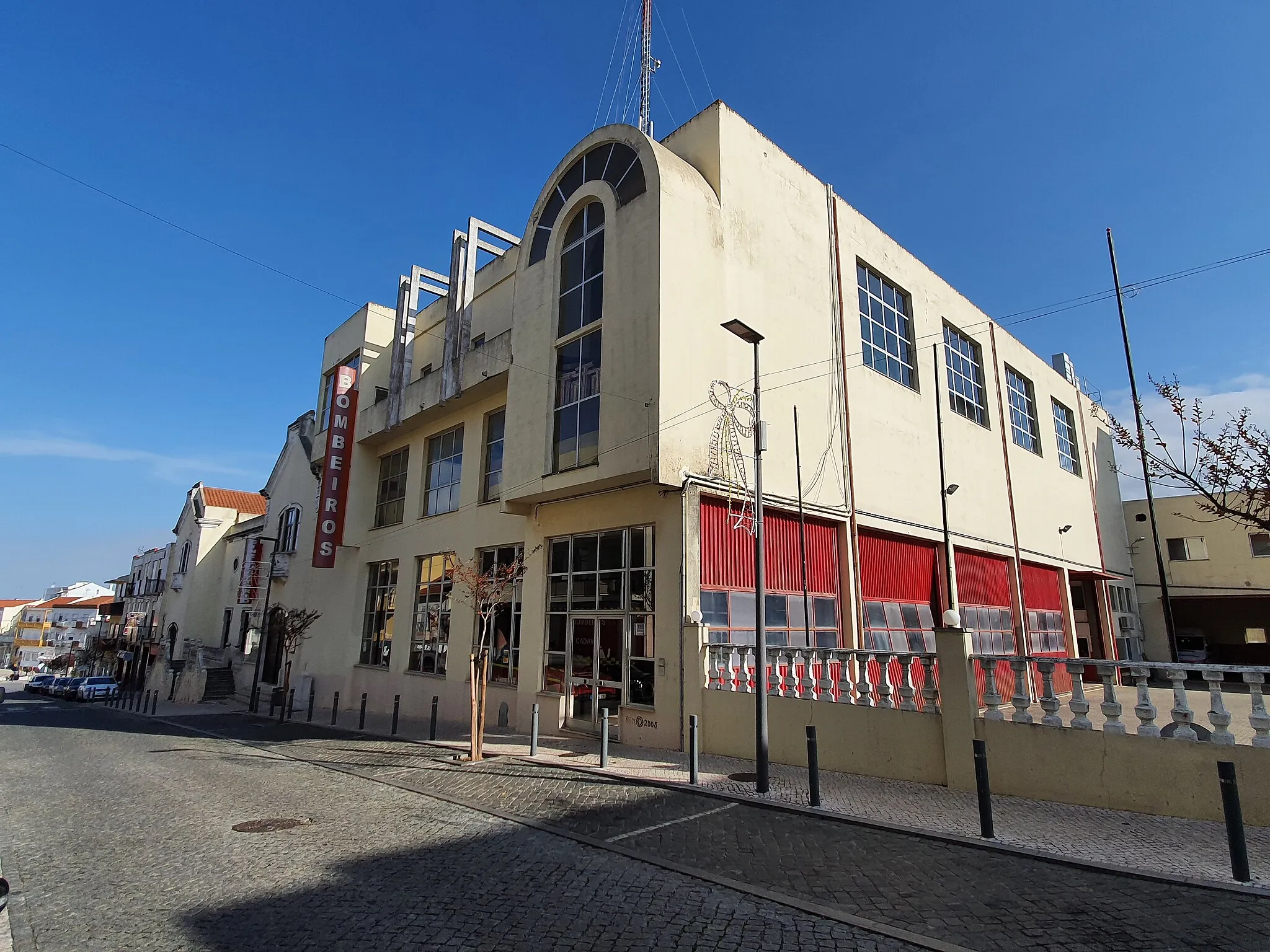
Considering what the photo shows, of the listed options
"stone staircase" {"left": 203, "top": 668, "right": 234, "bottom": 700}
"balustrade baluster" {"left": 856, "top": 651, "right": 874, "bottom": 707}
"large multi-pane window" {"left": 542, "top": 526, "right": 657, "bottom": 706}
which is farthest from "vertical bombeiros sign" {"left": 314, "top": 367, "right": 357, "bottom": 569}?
"balustrade baluster" {"left": 856, "top": 651, "right": 874, "bottom": 707}

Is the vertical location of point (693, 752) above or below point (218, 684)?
above

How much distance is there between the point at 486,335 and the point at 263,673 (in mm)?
19756

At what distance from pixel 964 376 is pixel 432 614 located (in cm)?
2020

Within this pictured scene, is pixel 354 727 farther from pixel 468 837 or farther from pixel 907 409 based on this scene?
pixel 907 409

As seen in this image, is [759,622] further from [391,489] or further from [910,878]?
[391,489]

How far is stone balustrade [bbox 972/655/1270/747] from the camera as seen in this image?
22.8 ft

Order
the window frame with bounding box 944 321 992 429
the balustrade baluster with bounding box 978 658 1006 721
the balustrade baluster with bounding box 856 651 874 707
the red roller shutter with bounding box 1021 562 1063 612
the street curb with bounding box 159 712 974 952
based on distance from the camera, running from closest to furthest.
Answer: the street curb with bounding box 159 712 974 952 → the balustrade baluster with bounding box 978 658 1006 721 → the balustrade baluster with bounding box 856 651 874 707 → the window frame with bounding box 944 321 992 429 → the red roller shutter with bounding box 1021 562 1063 612

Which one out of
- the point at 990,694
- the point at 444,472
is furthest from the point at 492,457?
the point at 990,694

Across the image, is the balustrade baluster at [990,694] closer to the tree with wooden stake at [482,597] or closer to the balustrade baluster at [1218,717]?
the balustrade baluster at [1218,717]

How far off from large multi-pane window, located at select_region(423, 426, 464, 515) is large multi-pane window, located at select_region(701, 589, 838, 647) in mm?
10125

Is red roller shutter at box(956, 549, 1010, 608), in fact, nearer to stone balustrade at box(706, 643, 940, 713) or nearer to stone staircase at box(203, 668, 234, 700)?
stone balustrade at box(706, 643, 940, 713)

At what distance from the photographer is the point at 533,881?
5918mm

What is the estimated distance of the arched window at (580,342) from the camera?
14.7 metres

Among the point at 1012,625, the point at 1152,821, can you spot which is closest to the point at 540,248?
the point at 1152,821
